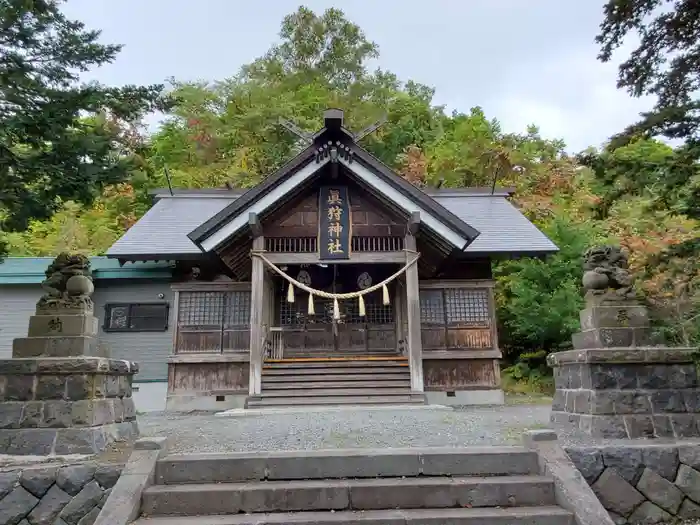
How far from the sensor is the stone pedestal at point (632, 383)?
4832 millimetres

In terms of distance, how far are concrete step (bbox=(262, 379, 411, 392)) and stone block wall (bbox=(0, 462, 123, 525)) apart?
5.86 meters

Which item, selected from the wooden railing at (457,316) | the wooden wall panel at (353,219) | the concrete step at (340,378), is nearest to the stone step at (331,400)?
the concrete step at (340,378)

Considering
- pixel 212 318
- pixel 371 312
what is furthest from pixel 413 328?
pixel 212 318

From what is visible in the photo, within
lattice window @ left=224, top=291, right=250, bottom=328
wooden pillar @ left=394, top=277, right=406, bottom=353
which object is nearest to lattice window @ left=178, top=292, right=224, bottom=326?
lattice window @ left=224, top=291, right=250, bottom=328

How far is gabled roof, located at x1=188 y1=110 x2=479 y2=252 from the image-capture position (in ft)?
32.5

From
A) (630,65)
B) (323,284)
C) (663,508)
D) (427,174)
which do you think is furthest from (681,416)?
(427,174)

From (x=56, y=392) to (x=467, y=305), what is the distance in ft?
29.3

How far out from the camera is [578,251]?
545 inches

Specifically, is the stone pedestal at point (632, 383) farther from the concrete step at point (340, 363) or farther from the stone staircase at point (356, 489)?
the concrete step at point (340, 363)

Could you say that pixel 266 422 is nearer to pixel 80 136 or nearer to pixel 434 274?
pixel 80 136

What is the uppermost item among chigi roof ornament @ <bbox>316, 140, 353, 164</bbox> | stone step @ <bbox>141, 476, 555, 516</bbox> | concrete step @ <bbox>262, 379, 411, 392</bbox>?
chigi roof ornament @ <bbox>316, 140, 353, 164</bbox>

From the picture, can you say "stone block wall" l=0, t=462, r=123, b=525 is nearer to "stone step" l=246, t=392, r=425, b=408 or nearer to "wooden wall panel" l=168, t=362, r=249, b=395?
"stone step" l=246, t=392, r=425, b=408

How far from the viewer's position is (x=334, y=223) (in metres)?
10.6

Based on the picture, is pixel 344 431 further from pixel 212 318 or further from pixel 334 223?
pixel 212 318
